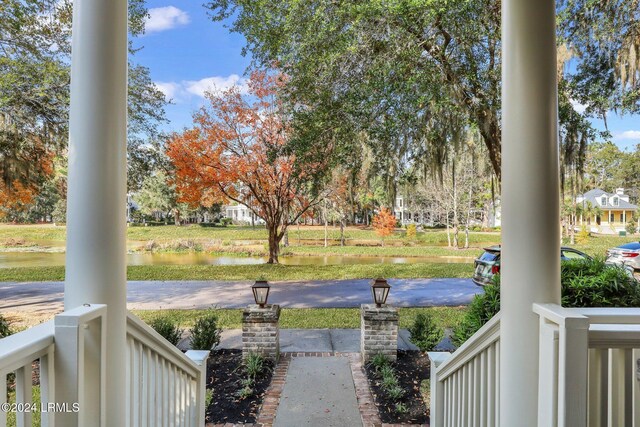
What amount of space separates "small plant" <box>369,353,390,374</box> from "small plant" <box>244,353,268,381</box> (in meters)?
1.07

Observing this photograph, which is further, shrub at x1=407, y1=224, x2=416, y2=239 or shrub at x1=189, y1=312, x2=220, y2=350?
shrub at x1=407, y1=224, x2=416, y2=239

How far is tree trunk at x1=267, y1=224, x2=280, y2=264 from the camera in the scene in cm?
937

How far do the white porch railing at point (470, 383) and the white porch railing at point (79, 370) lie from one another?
4.32ft

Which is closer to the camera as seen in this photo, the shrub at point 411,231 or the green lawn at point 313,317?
the green lawn at point 313,317

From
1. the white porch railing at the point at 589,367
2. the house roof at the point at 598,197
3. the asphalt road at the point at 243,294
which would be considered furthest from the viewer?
the house roof at the point at 598,197

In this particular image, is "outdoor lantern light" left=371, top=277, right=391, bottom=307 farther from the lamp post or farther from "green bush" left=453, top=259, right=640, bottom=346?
"green bush" left=453, top=259, right=640, bottom=346

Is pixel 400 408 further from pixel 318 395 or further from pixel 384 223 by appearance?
pixel 384 223

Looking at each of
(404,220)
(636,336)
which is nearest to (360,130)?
(636,336)

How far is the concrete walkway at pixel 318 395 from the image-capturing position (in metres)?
2.54

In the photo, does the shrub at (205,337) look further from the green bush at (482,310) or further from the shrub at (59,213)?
the shrub at (59,213)

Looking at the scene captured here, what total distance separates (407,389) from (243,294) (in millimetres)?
4301

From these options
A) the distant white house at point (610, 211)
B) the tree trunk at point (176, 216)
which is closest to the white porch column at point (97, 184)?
the tree trunk at point (176, 216)

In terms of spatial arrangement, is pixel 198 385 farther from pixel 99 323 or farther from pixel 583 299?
pixel 583 299

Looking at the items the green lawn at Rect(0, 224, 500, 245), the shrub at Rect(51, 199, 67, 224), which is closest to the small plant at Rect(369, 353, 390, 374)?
the shrub at Rect(51, 199, 67, 224)
